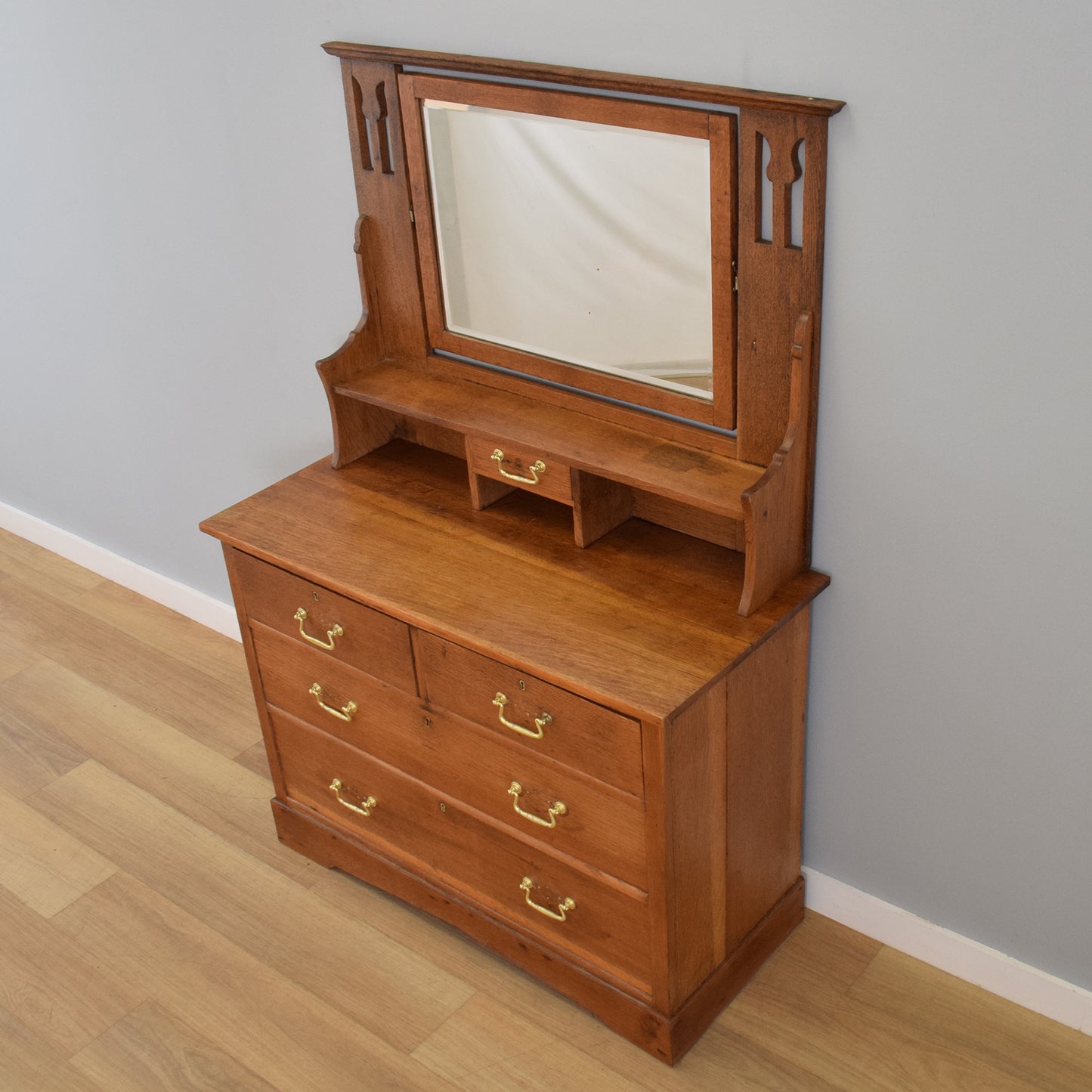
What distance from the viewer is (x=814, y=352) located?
179 centimetres

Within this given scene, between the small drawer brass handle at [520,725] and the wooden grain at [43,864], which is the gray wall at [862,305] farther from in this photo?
the wooden grain at [43,864]

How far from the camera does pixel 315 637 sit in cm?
217

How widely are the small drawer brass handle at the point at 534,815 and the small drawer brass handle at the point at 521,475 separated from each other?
46 centimetres

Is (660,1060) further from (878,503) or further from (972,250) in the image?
(972,250)

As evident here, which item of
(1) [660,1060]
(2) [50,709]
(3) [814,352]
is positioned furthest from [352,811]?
(3) [814,352]

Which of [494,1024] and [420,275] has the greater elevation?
[420,275]

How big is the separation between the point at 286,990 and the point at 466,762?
0.53 metres

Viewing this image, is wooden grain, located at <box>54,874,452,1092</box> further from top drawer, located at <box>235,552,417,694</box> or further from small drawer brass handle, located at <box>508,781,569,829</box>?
top drawer, located at <box>235,552,417,694</box>

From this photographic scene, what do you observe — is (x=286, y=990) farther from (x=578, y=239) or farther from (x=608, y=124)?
(x=608, y=124)

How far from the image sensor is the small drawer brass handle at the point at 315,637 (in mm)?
2109

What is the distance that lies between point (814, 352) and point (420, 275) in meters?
0.72

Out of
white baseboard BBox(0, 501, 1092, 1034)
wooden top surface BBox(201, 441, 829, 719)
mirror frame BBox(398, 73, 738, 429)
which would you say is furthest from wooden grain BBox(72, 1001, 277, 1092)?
mirror frame BBox(398, 73, 738, 429)

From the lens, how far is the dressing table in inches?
70.4

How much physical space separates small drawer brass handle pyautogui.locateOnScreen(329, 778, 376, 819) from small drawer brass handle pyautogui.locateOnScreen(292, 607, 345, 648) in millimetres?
292
